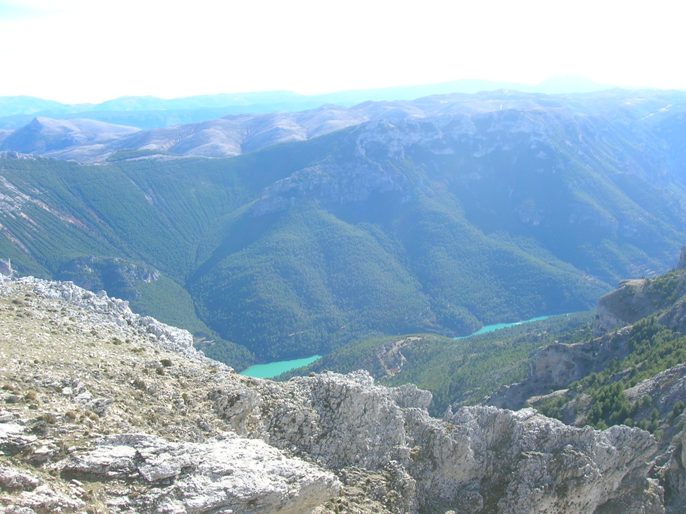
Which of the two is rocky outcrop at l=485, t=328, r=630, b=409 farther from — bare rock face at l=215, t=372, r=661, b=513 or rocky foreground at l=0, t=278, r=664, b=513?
bare rock face at l=215, t=372, r=661, b=513

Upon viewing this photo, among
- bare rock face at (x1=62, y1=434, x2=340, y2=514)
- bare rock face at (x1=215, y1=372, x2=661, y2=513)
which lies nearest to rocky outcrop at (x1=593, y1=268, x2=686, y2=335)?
bare rock face at (x1=215, y1=372, x2=661, y2=513)

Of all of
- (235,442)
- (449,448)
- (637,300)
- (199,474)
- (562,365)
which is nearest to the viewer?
(199,474)

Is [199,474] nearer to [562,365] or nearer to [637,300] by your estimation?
[562,365]

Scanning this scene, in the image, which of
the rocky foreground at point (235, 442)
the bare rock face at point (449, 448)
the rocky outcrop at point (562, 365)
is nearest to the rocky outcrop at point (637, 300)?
the rocky outcrop at point (562, 365)

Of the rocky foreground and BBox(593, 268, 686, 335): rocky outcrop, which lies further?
BBox(593, 268, 686, 335): rocky outcrop

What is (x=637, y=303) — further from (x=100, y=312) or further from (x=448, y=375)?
(x=100, y=312)

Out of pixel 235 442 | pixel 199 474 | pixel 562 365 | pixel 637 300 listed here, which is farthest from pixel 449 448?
pixel 637 300

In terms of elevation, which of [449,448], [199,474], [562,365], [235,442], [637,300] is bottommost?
[562,365]

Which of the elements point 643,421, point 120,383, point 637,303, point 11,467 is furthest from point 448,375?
point 11,467
